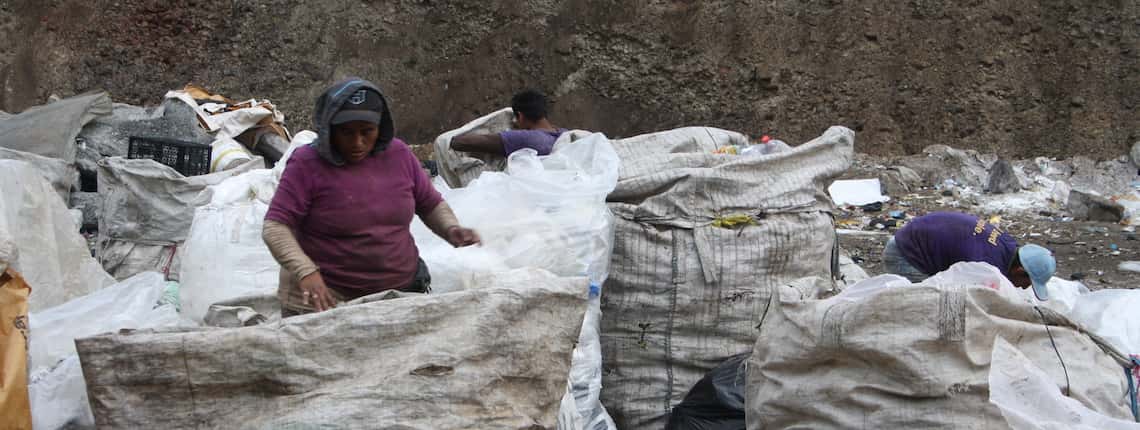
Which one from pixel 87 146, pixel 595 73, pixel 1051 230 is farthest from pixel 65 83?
pixel 1051 230

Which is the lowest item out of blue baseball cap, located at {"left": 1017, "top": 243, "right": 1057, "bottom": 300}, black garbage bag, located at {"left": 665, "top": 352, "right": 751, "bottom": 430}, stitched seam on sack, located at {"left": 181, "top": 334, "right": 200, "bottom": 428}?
black garbage bag, located at {"left": 665, "top": 352, "right": 751, "bottom": 430}

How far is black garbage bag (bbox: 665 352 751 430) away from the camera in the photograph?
298 centimetres

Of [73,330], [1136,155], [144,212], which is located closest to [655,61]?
[1136,155]

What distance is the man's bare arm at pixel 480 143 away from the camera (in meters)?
4.16

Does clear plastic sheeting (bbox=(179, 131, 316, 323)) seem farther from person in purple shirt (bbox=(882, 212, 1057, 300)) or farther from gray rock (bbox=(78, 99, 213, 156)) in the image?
person in purple shirt (bbox=(882, 212, 1057, 300))

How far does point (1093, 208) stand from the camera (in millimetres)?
6867

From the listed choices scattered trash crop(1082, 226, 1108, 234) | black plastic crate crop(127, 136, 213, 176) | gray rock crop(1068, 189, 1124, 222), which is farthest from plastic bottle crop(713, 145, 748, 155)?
gray rock crop(1068, 189, 1124, 222)

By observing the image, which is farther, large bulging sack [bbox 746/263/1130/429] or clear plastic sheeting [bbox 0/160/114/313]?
clear plastic sheeting [bbox 0/160/114/313]

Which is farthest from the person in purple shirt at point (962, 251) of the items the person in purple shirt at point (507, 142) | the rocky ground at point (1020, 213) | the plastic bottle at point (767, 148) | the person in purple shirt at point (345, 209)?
the person in purple shirt at point (345, 209)

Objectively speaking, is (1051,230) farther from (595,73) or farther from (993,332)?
(595,73)

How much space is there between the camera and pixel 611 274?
331 cm

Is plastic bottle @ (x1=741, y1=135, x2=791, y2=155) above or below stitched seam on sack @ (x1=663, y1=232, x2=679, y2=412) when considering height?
above

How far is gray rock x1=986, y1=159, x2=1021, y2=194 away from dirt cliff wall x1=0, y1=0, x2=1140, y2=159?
1.90 meters

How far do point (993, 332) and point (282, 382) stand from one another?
161cm
